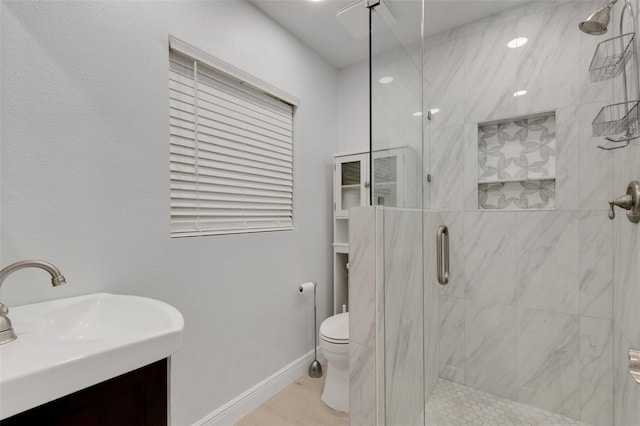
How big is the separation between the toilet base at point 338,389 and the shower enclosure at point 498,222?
1.40 ft

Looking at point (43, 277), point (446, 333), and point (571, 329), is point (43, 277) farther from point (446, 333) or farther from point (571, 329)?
point (571, 329)

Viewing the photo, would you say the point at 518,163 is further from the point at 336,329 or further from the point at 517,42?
the point at 336,329

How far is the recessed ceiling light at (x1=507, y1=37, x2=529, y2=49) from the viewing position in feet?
6.46

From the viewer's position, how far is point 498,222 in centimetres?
202

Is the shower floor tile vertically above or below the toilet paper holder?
below

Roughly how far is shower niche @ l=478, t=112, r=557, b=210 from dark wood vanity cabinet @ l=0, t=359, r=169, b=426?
2.14m

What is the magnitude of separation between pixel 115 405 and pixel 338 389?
4.68 ft

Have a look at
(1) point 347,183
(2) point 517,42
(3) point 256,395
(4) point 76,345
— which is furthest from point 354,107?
(4) point 76,345

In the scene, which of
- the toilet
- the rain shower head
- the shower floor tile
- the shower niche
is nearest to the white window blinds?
the toilet

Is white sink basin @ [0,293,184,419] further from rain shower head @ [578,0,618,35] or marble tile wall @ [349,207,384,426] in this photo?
rain shower head @ [578,0,618,35]

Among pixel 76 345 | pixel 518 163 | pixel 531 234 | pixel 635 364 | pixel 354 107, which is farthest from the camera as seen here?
pixel 354 107

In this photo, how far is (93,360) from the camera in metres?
0.68

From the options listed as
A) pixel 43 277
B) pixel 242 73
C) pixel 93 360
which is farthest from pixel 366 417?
pixel 242 73

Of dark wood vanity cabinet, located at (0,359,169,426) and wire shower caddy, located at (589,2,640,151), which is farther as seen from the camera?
wire shower caddy, located at (589,2,640,151)
